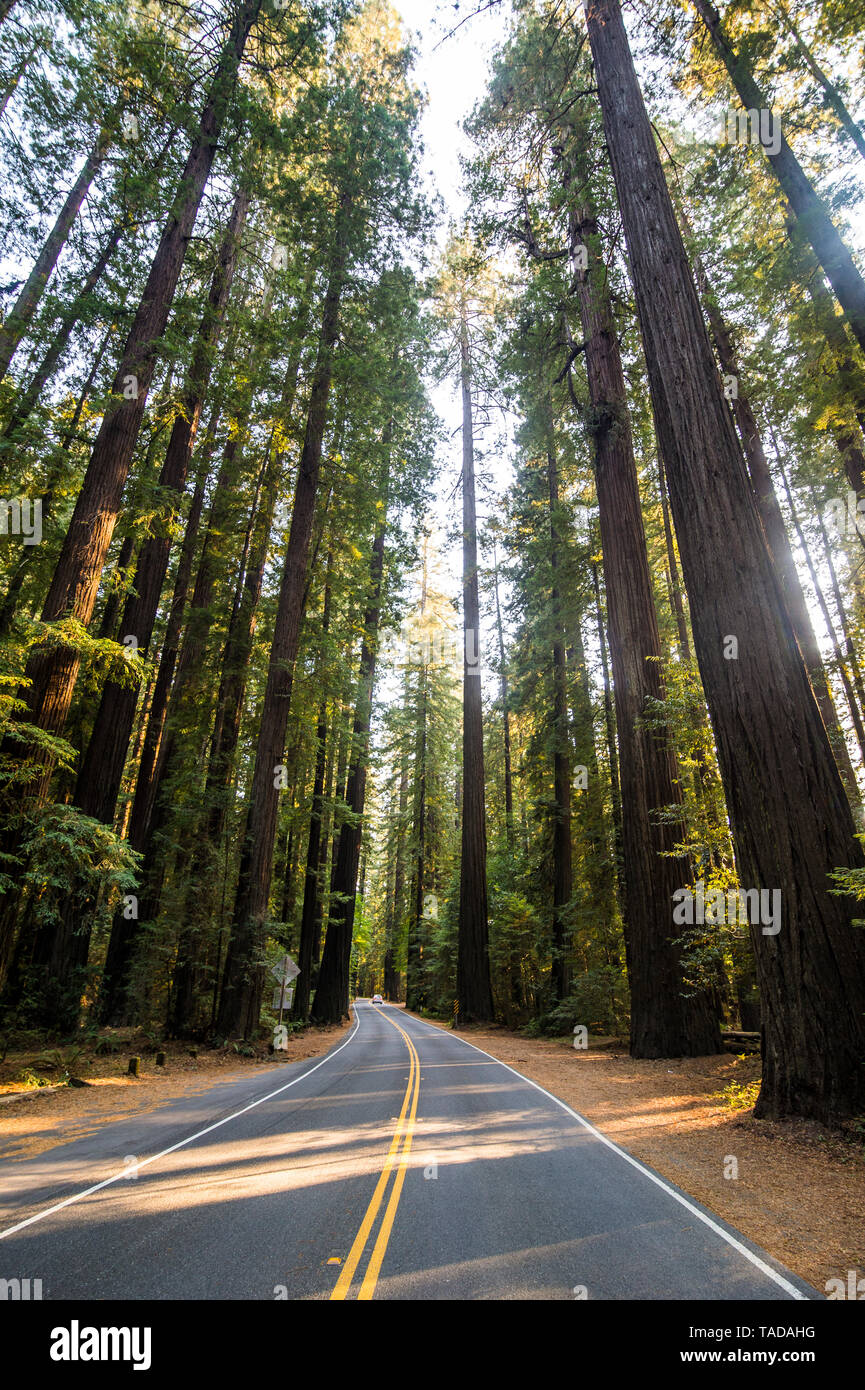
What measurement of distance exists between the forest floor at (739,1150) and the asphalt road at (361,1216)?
1.09 ft

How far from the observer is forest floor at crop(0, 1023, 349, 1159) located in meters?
7.29

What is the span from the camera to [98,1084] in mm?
9977

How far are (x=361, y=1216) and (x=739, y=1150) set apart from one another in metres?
4.27

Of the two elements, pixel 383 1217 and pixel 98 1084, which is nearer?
pixel 383 1217

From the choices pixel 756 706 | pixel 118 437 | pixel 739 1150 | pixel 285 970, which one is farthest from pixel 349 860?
pixel 756 706

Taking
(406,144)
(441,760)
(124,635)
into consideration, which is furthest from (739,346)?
(441,760)

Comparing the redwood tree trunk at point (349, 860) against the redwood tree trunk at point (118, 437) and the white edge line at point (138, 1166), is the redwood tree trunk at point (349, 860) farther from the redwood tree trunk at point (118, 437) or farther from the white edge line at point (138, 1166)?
the white edge line at point (138, 1166)

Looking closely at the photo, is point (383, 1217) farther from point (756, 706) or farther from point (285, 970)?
point (285, 970)

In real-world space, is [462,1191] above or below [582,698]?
below

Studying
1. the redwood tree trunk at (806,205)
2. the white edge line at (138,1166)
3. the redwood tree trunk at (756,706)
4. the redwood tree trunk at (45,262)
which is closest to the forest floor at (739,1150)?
the redwood tree trunk at (756,706)
